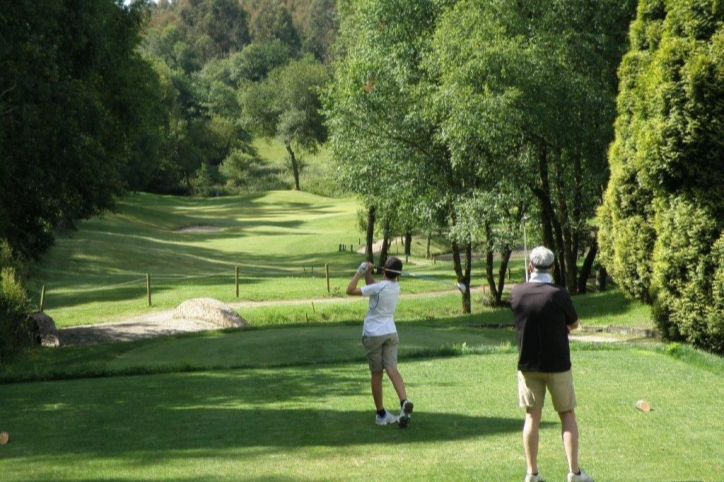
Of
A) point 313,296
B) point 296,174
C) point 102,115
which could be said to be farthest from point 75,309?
point 296,174

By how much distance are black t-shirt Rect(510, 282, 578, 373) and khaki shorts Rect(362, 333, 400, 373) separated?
119 inches

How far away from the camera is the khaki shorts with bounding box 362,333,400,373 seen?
11641 mm

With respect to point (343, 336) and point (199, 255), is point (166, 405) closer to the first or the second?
point (343, 336)

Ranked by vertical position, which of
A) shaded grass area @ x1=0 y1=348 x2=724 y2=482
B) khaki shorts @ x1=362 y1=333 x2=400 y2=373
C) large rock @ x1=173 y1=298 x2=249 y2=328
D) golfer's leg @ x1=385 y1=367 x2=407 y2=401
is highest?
khaki shorts @ x1=362 y1=333 x2=400 y2=373

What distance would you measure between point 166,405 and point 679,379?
7668 millimetres

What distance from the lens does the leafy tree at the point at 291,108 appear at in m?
102

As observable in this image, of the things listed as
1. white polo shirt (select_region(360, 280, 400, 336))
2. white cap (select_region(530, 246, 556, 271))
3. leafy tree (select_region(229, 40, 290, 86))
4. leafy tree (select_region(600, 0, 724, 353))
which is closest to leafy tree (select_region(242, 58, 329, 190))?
leafy tree (select_region(229, 40, 290, 86))

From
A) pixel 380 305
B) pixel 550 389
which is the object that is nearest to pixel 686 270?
pixel 380 305

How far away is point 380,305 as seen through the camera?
11688 millimetres

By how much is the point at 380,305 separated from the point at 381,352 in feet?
1.81

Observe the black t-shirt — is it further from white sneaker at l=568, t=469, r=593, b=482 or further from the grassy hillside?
the grassy hillside

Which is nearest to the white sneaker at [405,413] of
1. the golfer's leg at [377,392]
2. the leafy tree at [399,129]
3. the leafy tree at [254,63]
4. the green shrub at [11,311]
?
the golfer's leg at [377,392]

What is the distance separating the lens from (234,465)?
377 inches

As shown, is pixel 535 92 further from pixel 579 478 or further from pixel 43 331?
pixel 579 478
